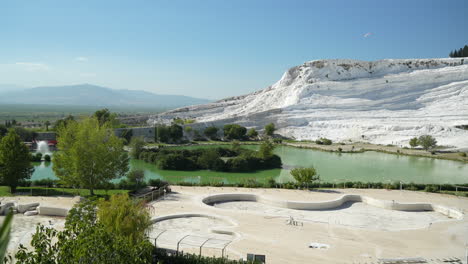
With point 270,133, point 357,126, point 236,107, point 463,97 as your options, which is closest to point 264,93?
point 236,107

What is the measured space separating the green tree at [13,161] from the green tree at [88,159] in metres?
1.94

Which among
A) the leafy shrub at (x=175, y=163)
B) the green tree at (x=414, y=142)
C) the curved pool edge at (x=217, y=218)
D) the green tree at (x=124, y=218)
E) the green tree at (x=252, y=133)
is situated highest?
the green tree at (x=252, y=133)

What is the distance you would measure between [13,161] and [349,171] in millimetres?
23198

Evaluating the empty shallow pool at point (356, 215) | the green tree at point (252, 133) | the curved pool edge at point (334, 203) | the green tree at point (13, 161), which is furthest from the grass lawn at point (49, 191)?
the green tree at point (252, 133)

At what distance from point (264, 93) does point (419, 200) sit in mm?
51448

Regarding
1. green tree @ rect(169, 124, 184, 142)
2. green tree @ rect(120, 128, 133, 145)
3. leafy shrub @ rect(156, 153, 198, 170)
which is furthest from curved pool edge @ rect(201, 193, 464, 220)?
green tree @ rect(120, 128, 133, 145)

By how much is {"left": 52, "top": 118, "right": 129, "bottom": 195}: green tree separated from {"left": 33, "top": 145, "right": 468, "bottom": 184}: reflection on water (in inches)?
264

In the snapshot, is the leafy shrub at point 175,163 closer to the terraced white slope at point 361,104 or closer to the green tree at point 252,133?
the green tree at point 252,133

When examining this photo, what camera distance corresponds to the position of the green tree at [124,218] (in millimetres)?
9133

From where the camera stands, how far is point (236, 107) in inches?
2633

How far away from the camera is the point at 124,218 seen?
364 inches

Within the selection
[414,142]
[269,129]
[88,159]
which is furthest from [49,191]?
[414,142]

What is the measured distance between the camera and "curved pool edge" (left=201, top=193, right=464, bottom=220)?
672 inches

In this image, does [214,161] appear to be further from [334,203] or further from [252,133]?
[252,133]
